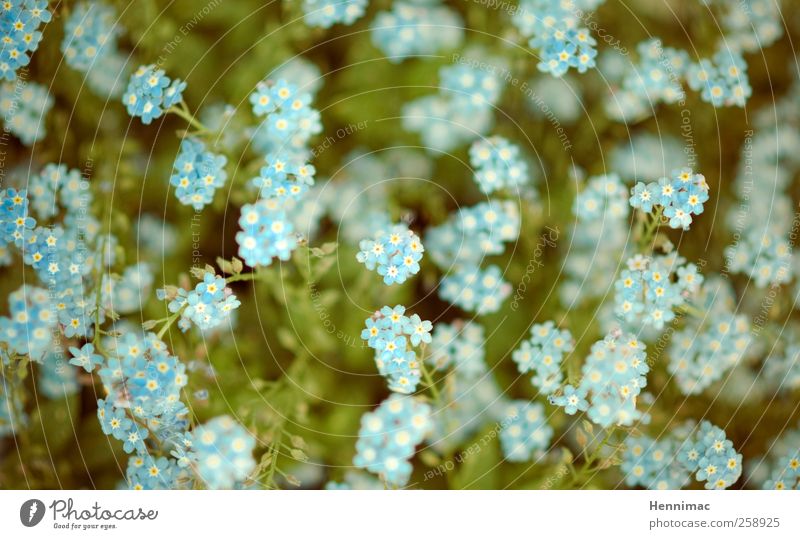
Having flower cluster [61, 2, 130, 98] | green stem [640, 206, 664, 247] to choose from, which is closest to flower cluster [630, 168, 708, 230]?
green stem [640, 206, 664, 247]

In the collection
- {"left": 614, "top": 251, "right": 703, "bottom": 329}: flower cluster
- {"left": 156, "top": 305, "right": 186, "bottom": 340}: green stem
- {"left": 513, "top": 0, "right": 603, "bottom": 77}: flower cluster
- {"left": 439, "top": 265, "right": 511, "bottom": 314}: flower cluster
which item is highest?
{"left": 513, "top": 0, "right": 603, "bottom": 77}: flower cluster

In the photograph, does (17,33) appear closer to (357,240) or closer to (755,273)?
(357,240)

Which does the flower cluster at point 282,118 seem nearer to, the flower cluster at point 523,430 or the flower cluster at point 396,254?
the flower cluster at point 396,254

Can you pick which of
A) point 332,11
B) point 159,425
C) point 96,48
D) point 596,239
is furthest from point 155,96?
point 596,239

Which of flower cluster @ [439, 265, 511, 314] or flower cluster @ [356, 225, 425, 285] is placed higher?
flower cluster @ [356, 225, 425, 285]

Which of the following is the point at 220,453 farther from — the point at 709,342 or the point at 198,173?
the point at 709,342

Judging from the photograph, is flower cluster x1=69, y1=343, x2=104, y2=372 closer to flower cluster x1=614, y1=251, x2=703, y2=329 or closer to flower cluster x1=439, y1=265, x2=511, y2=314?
flower cluster x1=439, y1=265, x2=511, y2=314
